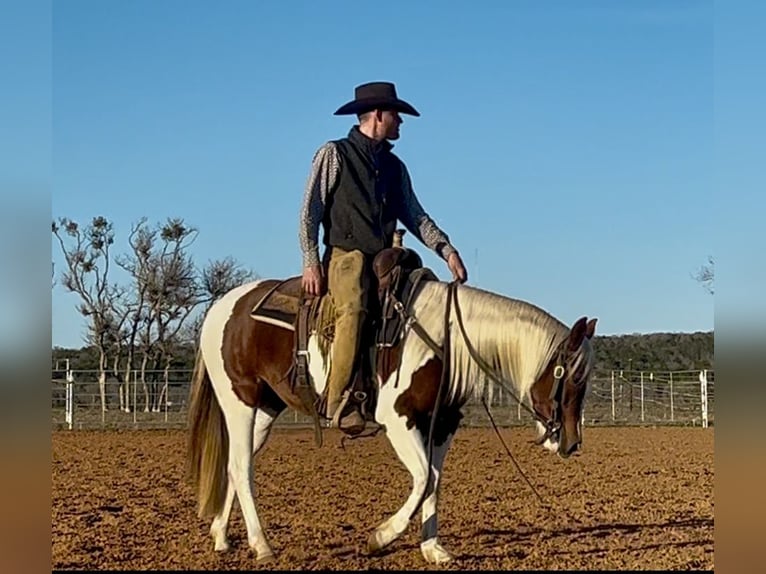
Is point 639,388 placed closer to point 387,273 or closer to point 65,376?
point 65,376

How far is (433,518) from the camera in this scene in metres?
4.63

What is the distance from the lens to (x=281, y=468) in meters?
10.1

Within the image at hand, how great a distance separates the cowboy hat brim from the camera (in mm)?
4527

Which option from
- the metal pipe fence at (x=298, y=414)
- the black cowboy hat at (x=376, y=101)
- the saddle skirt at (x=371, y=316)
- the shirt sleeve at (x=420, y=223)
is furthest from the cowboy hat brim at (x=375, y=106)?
the metal pipe fence at (x=298, y=414)

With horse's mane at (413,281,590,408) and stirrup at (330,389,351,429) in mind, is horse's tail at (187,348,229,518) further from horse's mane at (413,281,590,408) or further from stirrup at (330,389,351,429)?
horse's mane at (413,281,590,408)

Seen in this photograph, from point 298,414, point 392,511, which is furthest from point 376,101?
point 298,414

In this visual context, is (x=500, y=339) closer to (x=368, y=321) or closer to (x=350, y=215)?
(x=368, y=321)

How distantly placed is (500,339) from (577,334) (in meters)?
0.42

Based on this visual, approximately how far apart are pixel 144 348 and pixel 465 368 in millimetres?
19664

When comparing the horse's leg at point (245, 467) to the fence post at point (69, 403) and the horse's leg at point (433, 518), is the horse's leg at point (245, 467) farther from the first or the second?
the fence post at point (69, 403)

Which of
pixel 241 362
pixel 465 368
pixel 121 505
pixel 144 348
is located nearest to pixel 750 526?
pixel 465 368

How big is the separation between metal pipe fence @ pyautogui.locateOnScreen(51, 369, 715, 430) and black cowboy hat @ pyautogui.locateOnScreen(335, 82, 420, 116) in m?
12.3

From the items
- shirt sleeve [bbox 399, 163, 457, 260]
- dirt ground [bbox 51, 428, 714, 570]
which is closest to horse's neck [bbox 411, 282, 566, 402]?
shirt sleeve [bbox 399, 163, 457, 260]

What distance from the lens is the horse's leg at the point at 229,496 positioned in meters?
4.98
